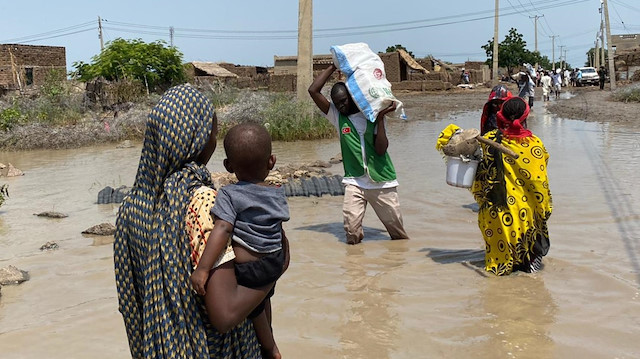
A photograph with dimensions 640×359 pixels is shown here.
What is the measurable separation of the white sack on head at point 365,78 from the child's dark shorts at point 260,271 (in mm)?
3248

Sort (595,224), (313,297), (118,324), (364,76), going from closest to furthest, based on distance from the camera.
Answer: (118,324) → (313,297) → (364,76) → (595,224)

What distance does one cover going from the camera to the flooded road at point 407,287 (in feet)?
12.1

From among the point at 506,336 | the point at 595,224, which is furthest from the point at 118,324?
the point at 595,224

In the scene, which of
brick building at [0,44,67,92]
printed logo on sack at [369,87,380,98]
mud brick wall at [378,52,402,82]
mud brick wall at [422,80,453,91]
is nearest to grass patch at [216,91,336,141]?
printed logo on sack at [369,87,380,98]

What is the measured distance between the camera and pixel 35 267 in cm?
543

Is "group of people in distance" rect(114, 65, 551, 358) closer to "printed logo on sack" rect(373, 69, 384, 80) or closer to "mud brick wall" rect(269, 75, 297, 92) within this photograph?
"printed logo on sack" rect(373, 69, 384, 80)

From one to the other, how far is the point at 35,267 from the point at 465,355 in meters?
3.65

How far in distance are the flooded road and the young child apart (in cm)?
161

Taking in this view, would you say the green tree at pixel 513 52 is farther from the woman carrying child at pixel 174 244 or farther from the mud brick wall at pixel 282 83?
the woman carrying child at pixel 174 244

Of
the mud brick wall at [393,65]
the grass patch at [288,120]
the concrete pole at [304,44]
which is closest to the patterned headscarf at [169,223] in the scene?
the grass patch at [288,120]

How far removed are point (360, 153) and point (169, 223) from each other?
11.4 ft

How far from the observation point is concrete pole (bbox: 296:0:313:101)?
15547mm

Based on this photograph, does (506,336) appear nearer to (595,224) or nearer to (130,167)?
(595,224)

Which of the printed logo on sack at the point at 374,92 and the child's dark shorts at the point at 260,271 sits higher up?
the printed logo on sack at the point at 374,92
